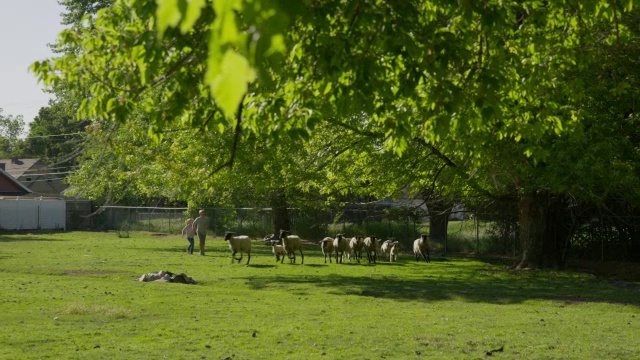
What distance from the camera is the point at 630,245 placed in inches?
1359

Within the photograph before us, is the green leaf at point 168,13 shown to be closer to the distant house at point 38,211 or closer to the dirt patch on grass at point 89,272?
the dirt patch on grass at point 89,272

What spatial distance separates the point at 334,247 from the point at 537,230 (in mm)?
8556

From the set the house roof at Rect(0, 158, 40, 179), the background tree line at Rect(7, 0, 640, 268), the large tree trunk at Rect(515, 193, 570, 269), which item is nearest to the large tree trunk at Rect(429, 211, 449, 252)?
the large tree trunk at Rect(515, 193, 570, 269)

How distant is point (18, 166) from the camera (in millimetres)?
103562

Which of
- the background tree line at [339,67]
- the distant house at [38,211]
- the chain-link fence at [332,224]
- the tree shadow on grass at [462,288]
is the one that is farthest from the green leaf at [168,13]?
the distant house at [38,211]

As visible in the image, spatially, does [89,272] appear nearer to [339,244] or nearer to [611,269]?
[339,244]

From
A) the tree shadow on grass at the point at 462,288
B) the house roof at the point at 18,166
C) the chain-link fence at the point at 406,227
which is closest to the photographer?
the tree shadow on grass at the point at 462,288

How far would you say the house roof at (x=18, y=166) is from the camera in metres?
102

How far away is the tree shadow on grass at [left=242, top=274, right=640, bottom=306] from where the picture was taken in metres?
22.1

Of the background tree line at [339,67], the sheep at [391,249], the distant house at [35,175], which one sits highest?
the distant house at [35,175]

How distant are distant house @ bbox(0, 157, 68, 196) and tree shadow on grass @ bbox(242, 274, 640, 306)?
7821cm

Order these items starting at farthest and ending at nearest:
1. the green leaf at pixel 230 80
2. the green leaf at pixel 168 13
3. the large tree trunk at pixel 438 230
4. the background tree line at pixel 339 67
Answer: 1. the large tree trunk at pixel 438 230
2. the background tree line at pixel 339 67
3. the green leaf at pixel 168 13
4. the green leaf at pixel 230 80

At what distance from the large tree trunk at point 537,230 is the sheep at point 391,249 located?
20.3 ft

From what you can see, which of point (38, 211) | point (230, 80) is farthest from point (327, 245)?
point (38, 211)
